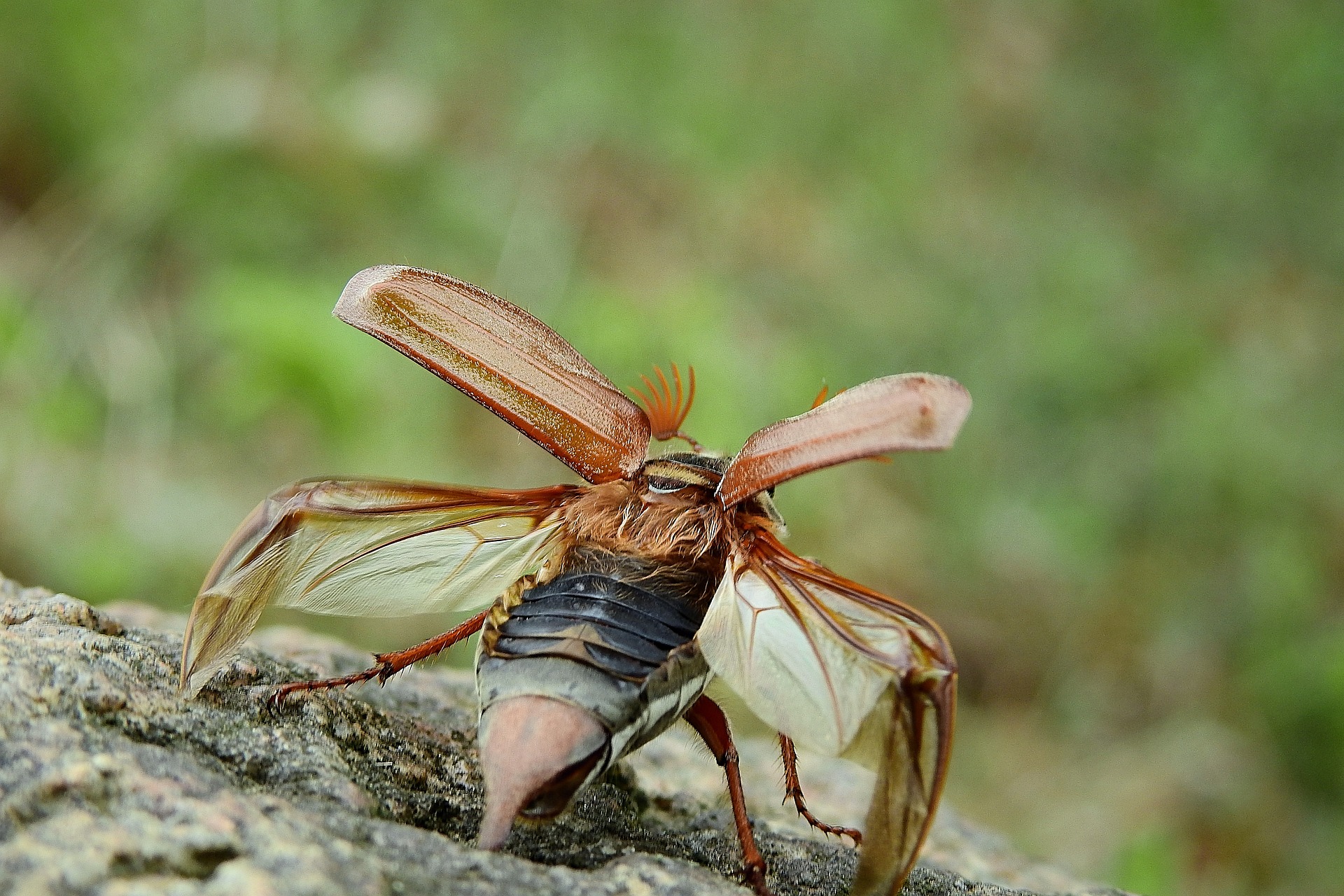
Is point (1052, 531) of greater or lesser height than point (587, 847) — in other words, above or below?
above

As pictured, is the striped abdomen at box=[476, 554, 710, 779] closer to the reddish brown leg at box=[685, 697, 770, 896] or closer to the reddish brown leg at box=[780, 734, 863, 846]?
the reddish brown leg at box=[685, 697, 770, 896]

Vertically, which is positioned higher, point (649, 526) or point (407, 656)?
point (649, 526)

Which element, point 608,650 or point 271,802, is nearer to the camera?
point 271,802

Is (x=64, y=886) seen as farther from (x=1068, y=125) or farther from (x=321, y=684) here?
(x=1068, y=125)

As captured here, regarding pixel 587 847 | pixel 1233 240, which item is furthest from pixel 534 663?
pixel 1233 240

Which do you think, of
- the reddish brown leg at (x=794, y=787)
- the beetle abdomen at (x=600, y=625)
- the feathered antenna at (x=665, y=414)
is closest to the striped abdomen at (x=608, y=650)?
the beetle abdomen at (x=600, y=625)

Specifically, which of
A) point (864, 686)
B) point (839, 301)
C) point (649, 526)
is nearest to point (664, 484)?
point (649, 526)

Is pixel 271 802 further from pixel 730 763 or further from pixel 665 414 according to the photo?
pixel 665 414
